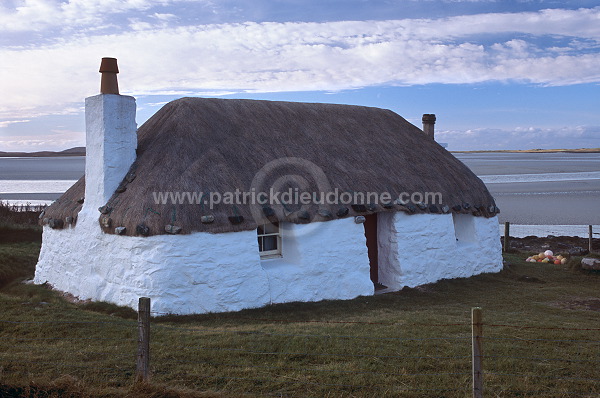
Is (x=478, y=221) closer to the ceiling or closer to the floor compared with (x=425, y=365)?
closer to the ceiling

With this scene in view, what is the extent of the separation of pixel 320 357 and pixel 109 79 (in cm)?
799

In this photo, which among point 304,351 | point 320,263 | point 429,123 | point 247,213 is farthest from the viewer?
point 429,123

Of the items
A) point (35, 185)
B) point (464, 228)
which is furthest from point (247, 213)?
point (35, 185)

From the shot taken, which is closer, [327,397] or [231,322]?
[327,397]

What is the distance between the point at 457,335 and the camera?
8289mm

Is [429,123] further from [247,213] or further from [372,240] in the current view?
[247,213]

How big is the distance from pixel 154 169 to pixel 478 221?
908cm

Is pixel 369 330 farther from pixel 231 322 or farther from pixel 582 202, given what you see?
pixel 582 202

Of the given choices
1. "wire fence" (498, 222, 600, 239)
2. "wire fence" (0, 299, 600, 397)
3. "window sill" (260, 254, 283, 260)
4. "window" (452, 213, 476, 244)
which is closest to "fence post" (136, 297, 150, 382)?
"wire fence" (0, 299, 600, 397)

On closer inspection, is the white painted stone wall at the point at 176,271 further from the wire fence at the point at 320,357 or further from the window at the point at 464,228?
the window at the point at 464,228

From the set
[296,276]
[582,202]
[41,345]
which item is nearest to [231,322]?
[296,276]

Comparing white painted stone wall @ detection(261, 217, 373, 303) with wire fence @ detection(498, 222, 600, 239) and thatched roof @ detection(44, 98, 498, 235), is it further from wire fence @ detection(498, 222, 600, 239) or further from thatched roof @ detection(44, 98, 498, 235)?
wire fence @ detection(498, 222, 600, 239)

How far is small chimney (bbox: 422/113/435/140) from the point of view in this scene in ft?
61.0

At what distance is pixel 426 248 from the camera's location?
45.2ft
